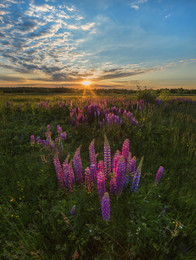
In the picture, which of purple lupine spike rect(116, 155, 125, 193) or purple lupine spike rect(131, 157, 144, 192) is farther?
purple lupine spike rect(131, 157, 144, 192)

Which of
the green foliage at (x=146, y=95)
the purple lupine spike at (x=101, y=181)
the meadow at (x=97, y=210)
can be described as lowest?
the meadow at (x=97, y=210)

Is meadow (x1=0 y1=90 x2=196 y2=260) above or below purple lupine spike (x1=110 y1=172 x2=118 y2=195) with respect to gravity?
below

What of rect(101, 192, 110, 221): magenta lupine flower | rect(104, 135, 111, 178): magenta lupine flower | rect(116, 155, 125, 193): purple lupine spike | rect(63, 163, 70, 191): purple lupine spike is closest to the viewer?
rect(101, 192, 110, 221): magenta lupine flower

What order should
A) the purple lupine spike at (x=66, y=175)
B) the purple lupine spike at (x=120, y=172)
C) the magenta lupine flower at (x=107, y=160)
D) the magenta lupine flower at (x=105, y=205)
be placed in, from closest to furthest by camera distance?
1. the magenta lupine flower at (x=105, y=205)
2. the purple lupine spike at (x=120, y=172)
3. the magenta lupine flower at (x=107, y=160)
4. the purple lupine spike at (x=66, y=175)

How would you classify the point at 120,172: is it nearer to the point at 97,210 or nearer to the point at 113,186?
the point at 113,186

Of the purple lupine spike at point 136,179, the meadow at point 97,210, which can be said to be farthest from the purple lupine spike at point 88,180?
the purple lupine spike at point 136,179

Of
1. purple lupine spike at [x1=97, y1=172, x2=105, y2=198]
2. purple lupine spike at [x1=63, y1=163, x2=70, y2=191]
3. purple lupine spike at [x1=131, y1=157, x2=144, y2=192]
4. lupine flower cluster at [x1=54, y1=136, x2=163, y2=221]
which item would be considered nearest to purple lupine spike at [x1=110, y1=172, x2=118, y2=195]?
lupine flower cluster at [x1=54, y1=136, x2=163, y2=221]

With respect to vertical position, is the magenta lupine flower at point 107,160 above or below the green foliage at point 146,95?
below

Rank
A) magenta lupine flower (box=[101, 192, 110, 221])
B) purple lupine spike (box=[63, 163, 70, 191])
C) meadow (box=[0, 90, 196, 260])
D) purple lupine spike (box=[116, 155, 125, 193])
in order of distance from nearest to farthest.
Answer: magenta lupine flower (box=[101, 192, 110, 221]) → meadow (box=[0, 90, 196, 260]) → purple lupine spike (box=[116, 155, 125, 193]) → purple lupine spike (box=[63, 163, 70, 191])

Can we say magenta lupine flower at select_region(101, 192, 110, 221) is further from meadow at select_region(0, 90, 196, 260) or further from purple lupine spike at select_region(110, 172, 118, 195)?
purple lupine spike at select_region(110, 172, 118, 195)

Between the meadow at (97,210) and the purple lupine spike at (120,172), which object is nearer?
the meadow at (97,210)

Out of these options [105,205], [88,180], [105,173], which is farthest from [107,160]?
[105,205]

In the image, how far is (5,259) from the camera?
6.04 feet

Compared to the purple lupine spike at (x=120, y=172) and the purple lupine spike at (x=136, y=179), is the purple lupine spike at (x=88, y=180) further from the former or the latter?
the purple lupine spike at (x=136, y=179)
